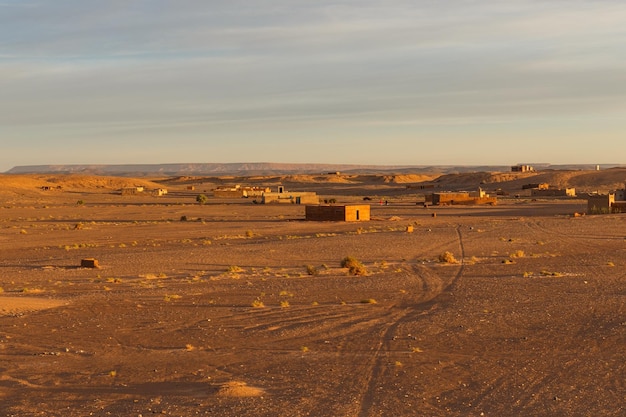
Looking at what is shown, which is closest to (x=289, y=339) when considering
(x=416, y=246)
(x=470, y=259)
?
(x=470, y=259)

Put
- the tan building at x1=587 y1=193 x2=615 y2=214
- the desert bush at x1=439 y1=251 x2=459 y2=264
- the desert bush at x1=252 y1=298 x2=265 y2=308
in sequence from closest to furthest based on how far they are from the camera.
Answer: the desert bush at x1=252 y1=298 x2=265 y2=308, the desert bush at x1=439 y1=251 x2=459 y2=264, the tan building at x1=587 y1=193 x2=615 y2=214

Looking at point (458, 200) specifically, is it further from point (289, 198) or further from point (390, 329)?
point (390, 329)

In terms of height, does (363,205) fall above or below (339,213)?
above

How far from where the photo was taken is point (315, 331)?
1783 cm

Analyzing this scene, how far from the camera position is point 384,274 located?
28.0 meters

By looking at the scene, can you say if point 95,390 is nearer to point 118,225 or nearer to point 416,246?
point 416,246

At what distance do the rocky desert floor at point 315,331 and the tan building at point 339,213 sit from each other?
1749cm

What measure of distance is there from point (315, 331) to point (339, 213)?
3849 centimetres

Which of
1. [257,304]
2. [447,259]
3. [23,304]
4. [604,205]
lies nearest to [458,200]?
[604,205]

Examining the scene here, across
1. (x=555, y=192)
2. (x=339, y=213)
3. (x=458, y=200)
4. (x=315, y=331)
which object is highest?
(x=339, y=213)

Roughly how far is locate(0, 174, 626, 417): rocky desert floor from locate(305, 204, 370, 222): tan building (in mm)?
17493

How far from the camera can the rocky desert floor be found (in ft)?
41.2

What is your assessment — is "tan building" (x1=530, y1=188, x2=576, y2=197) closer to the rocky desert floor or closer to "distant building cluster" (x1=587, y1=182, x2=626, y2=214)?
"distant building cluster" (x1=587, y1=182, x2=626, y2=214)

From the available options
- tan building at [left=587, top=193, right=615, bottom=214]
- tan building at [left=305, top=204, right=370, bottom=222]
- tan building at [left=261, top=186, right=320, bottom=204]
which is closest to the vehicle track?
tan building at [left=305, top=204, right=370, bottom=222]
